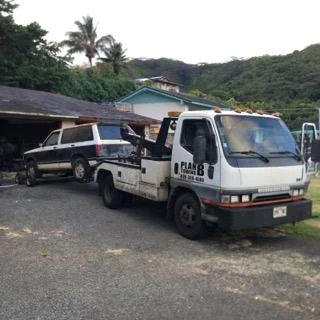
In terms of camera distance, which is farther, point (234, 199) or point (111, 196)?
point (111, 196)

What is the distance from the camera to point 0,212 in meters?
10.3

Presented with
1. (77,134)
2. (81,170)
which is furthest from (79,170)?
(77,134)

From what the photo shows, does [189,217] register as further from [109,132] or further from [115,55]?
[115,55]

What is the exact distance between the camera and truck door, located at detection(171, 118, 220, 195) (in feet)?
24.4

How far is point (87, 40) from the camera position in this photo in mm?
55375

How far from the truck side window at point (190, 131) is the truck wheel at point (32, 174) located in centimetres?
790

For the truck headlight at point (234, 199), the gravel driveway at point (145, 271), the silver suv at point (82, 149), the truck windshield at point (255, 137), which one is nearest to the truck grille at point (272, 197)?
the truck headlight at point (234, 199)

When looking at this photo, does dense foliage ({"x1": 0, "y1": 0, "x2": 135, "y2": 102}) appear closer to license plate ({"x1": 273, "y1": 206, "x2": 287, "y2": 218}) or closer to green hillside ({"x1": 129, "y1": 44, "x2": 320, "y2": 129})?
green hillside ({"x1": 129, "y1": 44, "x2": 320, "y2": 129})

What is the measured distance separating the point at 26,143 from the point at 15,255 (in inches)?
607

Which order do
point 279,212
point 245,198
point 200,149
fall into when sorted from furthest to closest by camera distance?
1. point 279,212
2. point 200,149
3. point 245,198

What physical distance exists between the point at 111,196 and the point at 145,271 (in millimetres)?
4510

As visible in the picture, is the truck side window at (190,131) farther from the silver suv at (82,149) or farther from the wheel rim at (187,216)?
the silver suv at (82,149)

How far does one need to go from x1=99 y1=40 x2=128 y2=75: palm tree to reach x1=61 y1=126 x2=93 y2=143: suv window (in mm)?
42606

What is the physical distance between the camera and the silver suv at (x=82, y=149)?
12461 millimetres
